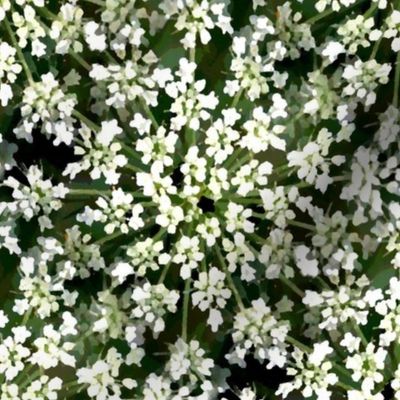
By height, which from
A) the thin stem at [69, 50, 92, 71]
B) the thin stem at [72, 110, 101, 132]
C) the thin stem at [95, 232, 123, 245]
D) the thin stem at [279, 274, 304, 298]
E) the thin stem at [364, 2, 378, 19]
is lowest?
the thin stem at [279, 274, 304, 298]

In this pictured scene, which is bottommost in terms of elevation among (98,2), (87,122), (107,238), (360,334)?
(360,334)

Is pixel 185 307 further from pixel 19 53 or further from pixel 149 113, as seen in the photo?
pixel 19 53

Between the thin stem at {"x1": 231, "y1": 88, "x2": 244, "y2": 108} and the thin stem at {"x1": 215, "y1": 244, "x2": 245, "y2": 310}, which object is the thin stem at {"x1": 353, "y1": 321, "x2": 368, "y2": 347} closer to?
the thin stem at {"x1": 215, "y1": 244, "x2": 245, "y2": 310}

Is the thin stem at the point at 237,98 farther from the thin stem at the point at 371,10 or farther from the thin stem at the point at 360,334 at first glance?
the thin stem at the point at 360,334

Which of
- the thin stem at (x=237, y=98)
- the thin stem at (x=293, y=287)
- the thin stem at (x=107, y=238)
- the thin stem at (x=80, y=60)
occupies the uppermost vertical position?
the thin stem at (x=80, y=60)

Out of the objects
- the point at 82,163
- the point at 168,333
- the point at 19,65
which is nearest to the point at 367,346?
the point at 168,333

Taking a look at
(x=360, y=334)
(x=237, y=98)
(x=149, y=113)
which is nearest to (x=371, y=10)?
(x=237, y=98)

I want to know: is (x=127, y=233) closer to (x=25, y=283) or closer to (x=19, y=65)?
(x=25, y=283)

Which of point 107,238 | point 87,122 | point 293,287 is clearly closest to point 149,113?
point 87,122

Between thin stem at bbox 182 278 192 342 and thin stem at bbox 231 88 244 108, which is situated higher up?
thin stem at bbox 231 88 244 108

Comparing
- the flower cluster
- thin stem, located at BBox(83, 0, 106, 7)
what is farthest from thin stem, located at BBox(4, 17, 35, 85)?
thin stem, located at BBox(83, 0, 106, 7)

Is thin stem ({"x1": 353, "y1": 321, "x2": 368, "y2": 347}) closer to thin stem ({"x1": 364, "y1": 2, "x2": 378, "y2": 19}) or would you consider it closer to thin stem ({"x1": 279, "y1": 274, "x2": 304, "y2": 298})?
thin stem ({"x1": 279, "y1": 274, "x2": 304, "y2": 298})

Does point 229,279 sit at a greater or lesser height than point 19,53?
lesser

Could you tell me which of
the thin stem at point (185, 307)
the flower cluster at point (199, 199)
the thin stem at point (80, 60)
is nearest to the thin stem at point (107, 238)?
the flower cluster at point (199, 199)
